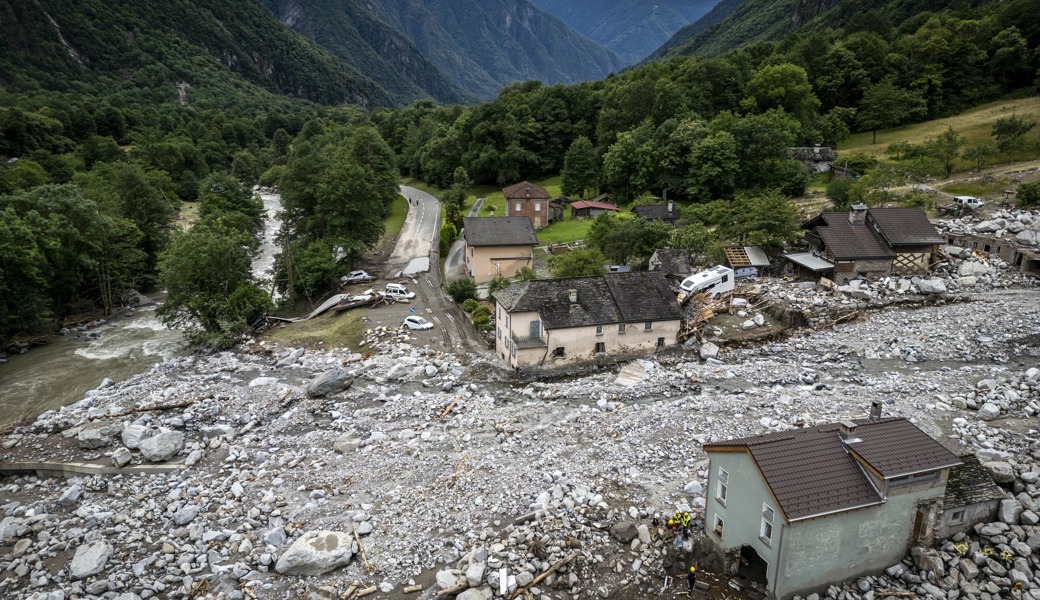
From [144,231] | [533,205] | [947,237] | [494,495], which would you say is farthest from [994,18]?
[144,231]

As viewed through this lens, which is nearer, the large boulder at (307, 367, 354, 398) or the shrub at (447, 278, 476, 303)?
the large boulder at (307, 367, 354, 398)

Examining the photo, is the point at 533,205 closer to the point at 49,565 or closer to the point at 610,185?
the point at 610,185

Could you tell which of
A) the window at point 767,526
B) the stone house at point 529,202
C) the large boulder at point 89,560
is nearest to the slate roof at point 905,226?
the stone house at point 529,202

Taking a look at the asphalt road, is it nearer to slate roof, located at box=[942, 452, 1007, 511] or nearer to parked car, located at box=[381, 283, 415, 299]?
parked car, located at box=[381, 283, 415, 299]

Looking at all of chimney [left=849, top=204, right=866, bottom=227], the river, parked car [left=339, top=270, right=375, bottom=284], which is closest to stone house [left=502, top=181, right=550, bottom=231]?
parked car [left=339, top=270, right=375, bottom=284]

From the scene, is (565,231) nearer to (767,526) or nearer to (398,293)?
(398,293)

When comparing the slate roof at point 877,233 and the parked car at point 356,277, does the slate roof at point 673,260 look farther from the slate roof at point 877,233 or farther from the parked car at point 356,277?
the parked car at point 356,277
